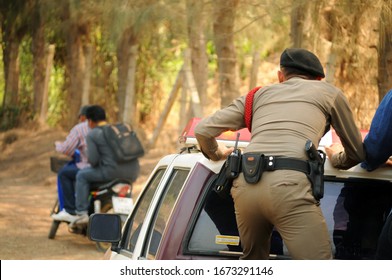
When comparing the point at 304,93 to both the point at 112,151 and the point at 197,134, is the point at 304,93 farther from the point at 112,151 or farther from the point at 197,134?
→ the point at 112,151

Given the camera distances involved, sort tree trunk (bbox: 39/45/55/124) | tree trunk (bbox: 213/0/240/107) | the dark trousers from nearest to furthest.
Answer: the dark trousers
tree trunk (bbox: 213/0/240/107)
tree trunk (bbox: 39/45/55/124)

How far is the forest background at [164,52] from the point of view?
931cm

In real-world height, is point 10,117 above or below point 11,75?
below

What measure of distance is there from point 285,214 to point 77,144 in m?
7.86

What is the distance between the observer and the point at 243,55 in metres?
25.4

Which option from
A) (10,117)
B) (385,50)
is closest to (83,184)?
(385,50)

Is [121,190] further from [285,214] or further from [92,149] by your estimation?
[285,214]

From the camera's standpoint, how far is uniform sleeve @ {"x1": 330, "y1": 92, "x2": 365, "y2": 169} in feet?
14.1

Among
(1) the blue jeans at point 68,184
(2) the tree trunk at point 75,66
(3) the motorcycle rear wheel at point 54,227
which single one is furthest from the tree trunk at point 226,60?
(2) the tree trunk at point 75,66

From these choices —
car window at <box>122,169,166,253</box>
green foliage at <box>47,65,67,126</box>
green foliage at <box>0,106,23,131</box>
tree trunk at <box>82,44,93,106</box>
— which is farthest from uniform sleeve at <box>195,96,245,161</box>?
green foliage at <box>0,106,23,131</box>

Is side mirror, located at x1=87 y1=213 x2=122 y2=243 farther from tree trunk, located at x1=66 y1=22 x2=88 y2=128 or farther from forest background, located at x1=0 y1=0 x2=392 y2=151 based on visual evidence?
tree trunk, located at x1=66 y1=22 x2=88 y2=128

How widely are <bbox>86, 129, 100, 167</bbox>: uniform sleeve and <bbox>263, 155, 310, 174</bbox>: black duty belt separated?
7.23m

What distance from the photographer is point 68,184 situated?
463 inches
